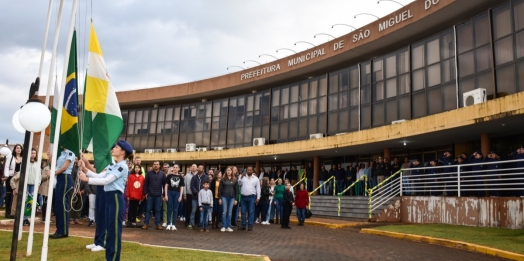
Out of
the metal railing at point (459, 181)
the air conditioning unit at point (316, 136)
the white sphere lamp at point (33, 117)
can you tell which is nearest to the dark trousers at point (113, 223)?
the white sphere lamp at point (33, 117)

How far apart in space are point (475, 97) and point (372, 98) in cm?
744

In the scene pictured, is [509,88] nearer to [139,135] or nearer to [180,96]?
[180,96]

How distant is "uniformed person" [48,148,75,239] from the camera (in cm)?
884

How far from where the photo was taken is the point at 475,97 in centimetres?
1770

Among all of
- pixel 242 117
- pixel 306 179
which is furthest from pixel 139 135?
pixel 306 179

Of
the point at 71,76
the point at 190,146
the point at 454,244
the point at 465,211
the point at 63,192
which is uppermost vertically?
the point at 190,146

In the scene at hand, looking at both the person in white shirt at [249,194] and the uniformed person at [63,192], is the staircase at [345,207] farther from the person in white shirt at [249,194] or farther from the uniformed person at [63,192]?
the uniformed person at [63,192]

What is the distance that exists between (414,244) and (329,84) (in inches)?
665

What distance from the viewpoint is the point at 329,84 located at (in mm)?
28016

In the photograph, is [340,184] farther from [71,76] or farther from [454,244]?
[71,76]

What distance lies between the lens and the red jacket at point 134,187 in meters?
13.4

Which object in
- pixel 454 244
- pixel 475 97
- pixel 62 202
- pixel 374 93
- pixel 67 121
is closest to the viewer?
pixel 67 121

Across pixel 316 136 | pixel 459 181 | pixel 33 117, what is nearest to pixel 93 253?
pixel 33 117

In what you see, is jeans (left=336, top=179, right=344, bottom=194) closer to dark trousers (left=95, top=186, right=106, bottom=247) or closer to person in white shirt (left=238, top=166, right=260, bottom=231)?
person in white shirt (left=238, top=166, right=260, bottom=231)
